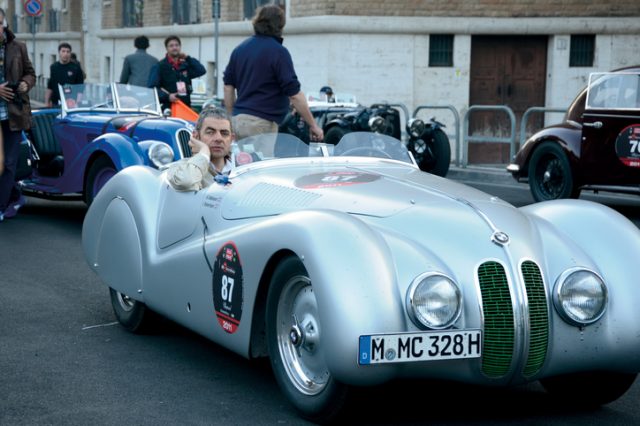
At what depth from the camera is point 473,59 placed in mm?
25500

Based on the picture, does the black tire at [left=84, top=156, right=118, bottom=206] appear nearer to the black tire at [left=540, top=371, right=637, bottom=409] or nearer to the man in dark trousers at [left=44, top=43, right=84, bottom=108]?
the black tire at [left=540, top=371, right=637, bottom=409]

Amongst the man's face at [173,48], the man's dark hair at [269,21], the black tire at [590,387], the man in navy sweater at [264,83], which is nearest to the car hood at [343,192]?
the black tire at [590,387]

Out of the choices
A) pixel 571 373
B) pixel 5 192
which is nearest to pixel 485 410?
pixel 571 373

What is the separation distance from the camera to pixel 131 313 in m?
6.57

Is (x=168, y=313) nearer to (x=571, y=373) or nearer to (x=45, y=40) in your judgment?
(x=571, y=373)

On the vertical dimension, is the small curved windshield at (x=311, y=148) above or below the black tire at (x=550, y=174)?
above

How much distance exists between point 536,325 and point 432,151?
39.0 feet

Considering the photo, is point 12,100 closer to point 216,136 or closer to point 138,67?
point 138,67

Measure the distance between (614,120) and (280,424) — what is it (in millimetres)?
8521

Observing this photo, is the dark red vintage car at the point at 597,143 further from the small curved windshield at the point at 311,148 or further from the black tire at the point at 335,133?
the small curved windshield at the point at 311,148

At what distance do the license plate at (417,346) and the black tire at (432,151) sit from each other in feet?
39.2

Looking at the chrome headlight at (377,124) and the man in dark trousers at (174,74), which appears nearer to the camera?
the man in dark trousers at (174,74)

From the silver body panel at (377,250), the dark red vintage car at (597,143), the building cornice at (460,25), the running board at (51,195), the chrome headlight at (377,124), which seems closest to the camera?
the silver body panel at (377,250)

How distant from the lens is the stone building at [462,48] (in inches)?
968
